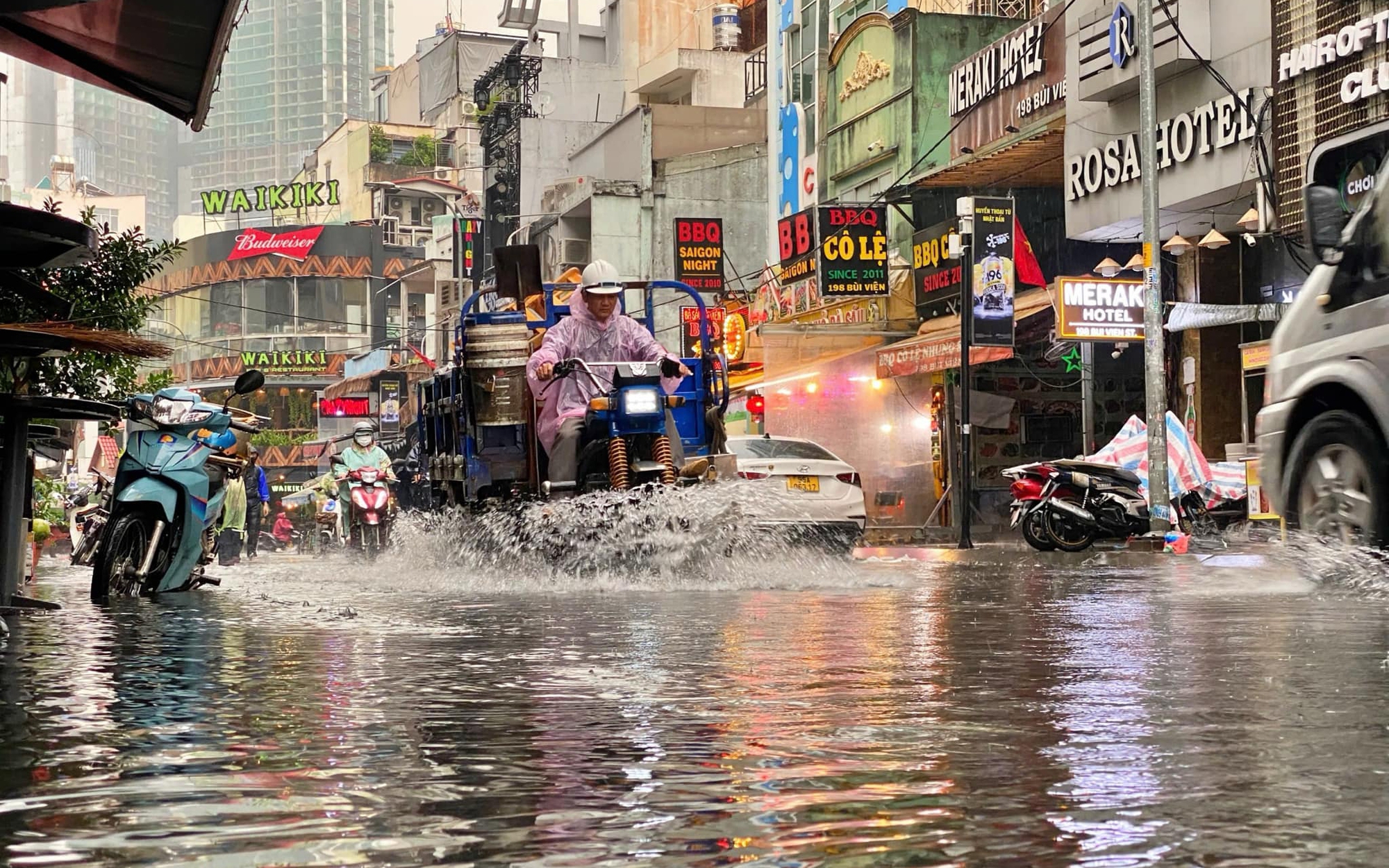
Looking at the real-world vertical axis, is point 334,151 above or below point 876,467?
above

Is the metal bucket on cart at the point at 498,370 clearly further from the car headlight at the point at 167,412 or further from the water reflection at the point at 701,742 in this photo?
the water reflection at the point at 701,742

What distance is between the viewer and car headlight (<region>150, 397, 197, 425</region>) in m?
10.8

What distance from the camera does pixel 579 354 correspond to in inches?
508

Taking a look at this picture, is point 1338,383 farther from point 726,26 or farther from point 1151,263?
point 726,26

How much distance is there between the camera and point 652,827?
10.2 feet

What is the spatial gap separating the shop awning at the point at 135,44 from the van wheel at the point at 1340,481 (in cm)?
597

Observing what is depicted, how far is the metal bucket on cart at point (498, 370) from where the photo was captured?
1368 cm

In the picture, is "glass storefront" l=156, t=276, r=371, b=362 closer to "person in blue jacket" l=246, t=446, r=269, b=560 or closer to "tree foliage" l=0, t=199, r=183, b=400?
"person in blue jacket" l=246, t=446, r=269, b=560

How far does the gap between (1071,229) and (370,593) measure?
1934cm

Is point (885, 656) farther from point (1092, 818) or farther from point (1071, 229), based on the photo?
point (1071, 229)

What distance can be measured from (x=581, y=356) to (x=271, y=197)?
89.3 meters

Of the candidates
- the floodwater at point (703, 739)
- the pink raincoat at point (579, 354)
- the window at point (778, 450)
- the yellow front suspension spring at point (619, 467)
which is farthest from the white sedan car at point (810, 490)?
the floodwater at point (703, 739)

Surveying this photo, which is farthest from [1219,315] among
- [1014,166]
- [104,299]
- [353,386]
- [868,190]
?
[353,386]

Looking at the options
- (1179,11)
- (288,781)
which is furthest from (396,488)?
(288,781)
